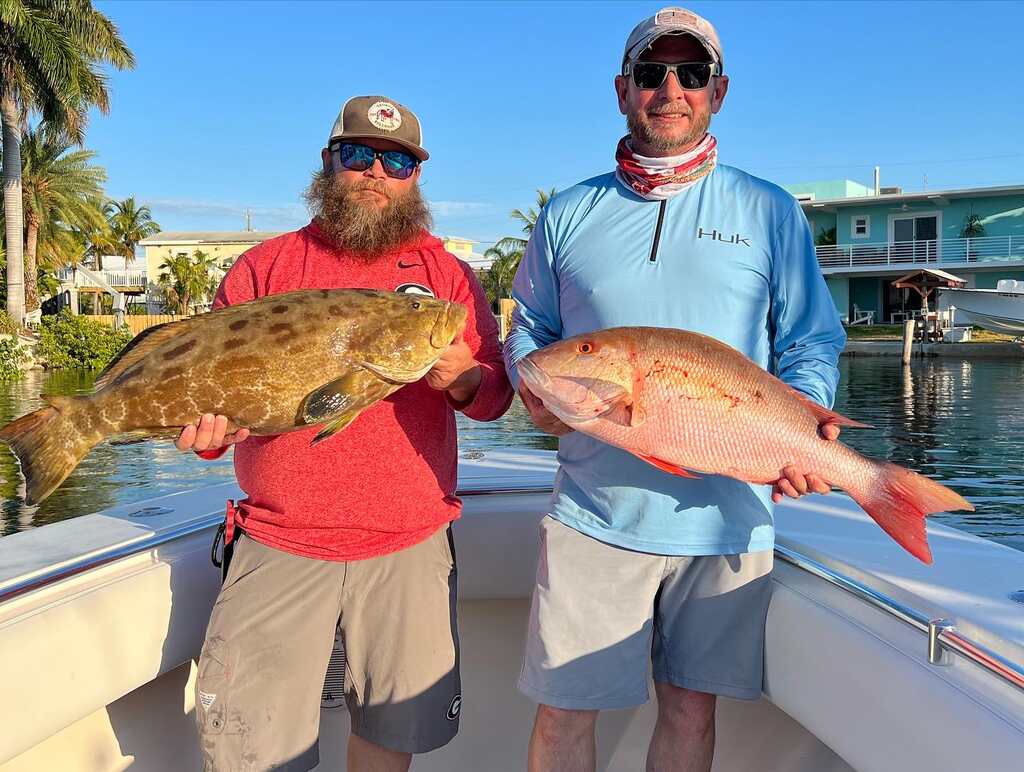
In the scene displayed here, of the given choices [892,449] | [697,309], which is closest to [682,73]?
[697,309]

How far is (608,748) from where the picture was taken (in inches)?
149

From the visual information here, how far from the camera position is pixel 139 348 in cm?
278

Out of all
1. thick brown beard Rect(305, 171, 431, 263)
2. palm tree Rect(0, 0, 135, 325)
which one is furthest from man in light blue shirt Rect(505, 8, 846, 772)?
palm tree Rect(0, 0, 135, 325)

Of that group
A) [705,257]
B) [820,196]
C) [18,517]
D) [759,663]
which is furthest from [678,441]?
[820,196]

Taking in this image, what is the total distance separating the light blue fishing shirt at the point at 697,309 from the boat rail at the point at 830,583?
22 cm

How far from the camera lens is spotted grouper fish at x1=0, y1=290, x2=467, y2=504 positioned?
2625 mm

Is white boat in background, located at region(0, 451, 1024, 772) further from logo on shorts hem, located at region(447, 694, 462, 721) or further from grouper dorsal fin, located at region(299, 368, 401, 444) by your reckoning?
grouper dorsal fin, located at region(299, 368, 401, 444)

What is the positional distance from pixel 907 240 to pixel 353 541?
46.0 meters

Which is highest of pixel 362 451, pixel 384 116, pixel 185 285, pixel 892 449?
pixel 185 285

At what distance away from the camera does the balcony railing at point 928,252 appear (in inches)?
1633

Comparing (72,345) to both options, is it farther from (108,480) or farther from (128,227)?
(128,227)

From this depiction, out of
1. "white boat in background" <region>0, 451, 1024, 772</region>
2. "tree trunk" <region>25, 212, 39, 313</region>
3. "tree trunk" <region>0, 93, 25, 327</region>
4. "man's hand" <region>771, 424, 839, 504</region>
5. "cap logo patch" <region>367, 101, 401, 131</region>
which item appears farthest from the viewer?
"tree trunk" <region>25, 212, 39, 313</region>

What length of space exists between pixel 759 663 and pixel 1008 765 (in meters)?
0.95

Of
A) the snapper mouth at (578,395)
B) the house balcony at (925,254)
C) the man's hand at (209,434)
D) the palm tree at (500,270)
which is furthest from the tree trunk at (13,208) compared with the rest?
the snapper mouth at (578,395)
